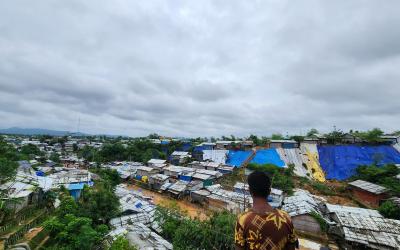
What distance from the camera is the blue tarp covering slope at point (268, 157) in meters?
32.9

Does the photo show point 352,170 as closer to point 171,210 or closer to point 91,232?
point 171,210

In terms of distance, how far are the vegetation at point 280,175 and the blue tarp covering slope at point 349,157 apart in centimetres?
601

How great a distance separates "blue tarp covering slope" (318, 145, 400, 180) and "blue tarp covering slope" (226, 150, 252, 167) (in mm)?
11024

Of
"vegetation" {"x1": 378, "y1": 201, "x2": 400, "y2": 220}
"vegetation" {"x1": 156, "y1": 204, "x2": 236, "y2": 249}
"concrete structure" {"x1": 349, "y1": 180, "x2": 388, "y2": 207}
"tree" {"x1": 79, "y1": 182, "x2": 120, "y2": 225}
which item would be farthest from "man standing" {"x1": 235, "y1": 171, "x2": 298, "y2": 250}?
"concrete structure" {"x1": 349, "y1": 180, "x2": 388, "y2": 207}

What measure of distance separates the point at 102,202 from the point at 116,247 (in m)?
6.35

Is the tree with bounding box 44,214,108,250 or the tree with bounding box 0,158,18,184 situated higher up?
the tree with bounding box 0,158,18,184

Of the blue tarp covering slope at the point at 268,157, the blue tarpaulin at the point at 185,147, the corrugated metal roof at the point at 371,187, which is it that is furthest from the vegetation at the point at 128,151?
the corrugated metal roof at the point at 371,187

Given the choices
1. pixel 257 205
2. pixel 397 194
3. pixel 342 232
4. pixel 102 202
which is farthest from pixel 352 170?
pixel 257 205

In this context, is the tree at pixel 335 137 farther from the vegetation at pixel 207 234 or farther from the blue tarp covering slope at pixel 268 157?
the vegetation at pixel 207 234

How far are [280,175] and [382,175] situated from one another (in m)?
10.8

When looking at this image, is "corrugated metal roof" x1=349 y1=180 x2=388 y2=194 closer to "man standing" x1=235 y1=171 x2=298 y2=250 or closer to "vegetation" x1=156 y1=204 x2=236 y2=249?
"vegetation" x1=156 y1=204 x2=236 y2=249

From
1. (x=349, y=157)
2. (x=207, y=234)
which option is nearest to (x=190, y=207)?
(x=207, y=234)

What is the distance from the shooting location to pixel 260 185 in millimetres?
2277

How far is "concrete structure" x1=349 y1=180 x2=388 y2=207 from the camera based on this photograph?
67.2 ft
